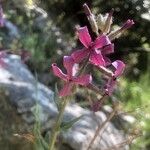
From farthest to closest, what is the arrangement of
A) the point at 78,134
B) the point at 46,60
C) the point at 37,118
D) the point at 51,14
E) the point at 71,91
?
the point at 51,14 → the point at 46,60 → the point at 78,134 → the point at 37,118 → the point at 71,91

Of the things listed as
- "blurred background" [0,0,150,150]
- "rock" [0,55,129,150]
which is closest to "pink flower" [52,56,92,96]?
"rock" [0,55,129,150]

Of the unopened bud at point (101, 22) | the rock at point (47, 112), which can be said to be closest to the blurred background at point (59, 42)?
the rock at point (47, 112)

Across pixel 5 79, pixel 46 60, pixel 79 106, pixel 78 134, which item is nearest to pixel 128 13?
pixel 78 134

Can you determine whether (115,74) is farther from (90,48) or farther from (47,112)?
(47,112)

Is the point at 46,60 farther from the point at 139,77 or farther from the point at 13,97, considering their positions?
the point at 13,97

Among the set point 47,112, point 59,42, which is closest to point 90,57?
point 47,112

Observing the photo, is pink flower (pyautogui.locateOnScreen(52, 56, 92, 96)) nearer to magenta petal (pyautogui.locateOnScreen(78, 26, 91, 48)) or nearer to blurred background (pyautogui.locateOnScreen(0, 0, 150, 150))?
magenta petal (pyautogui.locateOnScreen(78, 26, 91, 48))

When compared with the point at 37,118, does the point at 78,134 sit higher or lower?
lower
